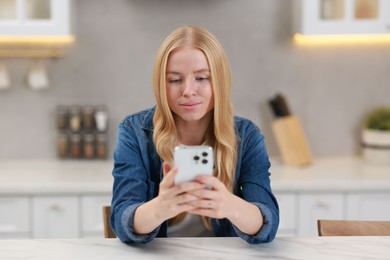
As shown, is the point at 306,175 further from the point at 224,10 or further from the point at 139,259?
the point at 139,259

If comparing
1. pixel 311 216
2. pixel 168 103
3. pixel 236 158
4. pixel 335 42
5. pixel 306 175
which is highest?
pixel 335 42

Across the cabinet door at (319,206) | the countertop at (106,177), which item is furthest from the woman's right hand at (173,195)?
the cabinet door at (319,206)

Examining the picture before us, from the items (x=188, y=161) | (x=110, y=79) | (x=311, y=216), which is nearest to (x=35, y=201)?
(x=110, y=79)

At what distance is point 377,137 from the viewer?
303 centimetres

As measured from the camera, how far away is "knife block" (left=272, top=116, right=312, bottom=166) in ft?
9.76

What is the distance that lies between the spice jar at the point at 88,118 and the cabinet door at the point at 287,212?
105 cm

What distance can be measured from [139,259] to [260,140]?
1.78 feet

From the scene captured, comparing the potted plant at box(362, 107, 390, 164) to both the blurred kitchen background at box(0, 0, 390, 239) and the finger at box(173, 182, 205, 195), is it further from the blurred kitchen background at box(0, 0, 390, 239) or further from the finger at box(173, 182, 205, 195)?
the finger at box(173, 182, 205, 195)

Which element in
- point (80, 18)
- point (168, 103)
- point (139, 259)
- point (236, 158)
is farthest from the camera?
point (80, 18)

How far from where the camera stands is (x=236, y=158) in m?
1.65

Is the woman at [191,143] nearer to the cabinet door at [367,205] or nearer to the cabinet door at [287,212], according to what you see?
the cabinet door at [287,212]

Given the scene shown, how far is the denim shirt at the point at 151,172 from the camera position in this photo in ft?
5.00

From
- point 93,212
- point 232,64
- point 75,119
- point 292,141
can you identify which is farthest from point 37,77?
point 292,141

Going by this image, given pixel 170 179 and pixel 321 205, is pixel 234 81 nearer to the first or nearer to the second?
pixel 321 205
